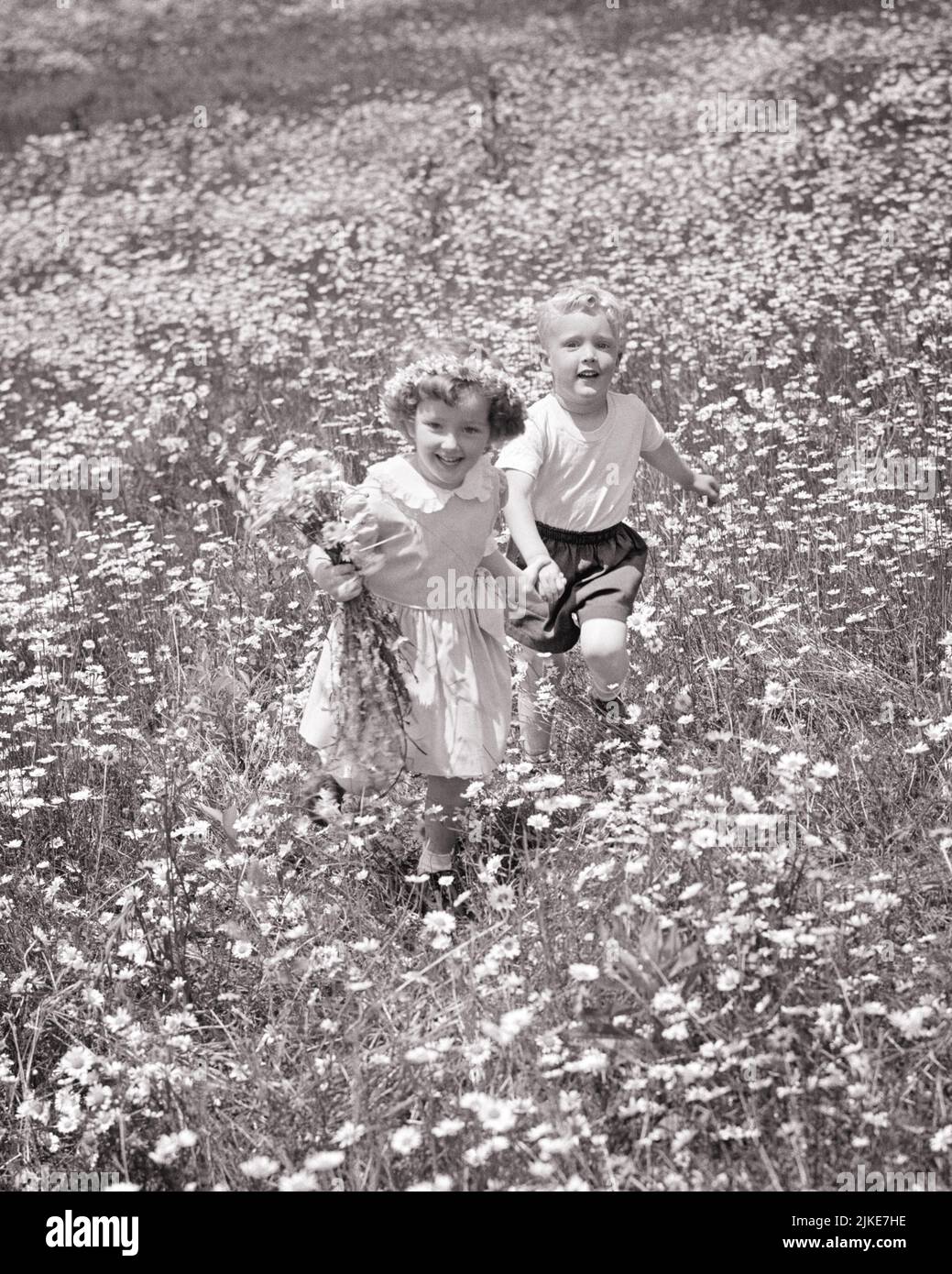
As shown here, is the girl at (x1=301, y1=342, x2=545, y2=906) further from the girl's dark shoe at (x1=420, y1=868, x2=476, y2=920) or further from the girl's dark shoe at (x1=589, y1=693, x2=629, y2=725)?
the girl's dark shoe at (x1=589, y1=693, x2=629, y2=725)

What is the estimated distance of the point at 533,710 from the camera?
492 cm

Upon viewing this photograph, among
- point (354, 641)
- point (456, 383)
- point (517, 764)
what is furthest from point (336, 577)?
point (517, 764)

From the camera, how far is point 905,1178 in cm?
280

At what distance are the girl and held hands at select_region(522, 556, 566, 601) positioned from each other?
0.42 ft

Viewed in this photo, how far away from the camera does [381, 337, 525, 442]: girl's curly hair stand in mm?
3998

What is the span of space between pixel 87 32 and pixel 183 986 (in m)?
29.0

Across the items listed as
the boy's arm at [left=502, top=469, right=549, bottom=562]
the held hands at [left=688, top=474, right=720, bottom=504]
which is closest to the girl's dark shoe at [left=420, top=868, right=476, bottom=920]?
the boy's arm at [left=502, top=469, right=549, bottom=562]

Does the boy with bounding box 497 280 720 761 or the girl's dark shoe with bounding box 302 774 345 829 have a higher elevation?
the boy with bounding box 497 280 720 761

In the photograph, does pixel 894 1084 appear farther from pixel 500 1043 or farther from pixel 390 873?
pixel 390 873

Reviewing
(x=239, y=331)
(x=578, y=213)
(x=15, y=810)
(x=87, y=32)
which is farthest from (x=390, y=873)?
(x=87, y=32)

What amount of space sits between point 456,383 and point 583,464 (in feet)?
3.41

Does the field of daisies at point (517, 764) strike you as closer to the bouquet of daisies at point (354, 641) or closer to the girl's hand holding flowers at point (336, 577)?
the bouquet of daisies at point (354, 641)

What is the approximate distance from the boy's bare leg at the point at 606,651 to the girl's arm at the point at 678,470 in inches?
26.6

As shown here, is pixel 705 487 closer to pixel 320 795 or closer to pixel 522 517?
pixel 522 517
